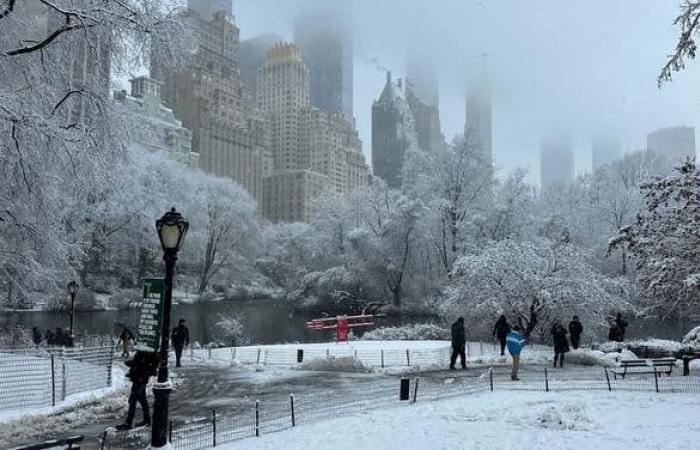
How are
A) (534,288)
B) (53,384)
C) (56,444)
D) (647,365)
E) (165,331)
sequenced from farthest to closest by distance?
(534,288)
(647,365)
(53,384)
(165,331)
(56,444)

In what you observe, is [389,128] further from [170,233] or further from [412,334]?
[170,233]

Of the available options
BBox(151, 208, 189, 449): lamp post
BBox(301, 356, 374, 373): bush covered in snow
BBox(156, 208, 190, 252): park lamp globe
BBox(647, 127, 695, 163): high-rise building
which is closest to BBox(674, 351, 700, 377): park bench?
BBox(301, 356, 374, 373): bush covered in snow

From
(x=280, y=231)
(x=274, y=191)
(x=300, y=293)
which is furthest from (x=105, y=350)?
(x=274, y=191)

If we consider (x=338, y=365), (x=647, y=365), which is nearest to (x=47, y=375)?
(x=338, y=365)

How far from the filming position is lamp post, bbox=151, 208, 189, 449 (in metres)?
8.61

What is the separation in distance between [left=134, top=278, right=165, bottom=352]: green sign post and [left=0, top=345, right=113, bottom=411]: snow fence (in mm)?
5284

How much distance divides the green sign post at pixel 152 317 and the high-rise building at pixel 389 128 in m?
106

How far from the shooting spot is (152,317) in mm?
10477

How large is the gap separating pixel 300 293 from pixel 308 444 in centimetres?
5362

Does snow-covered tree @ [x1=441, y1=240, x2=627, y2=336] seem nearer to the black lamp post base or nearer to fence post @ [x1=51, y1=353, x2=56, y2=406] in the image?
fence post @ [x1=51, y1=353, x2=56, y2=406]

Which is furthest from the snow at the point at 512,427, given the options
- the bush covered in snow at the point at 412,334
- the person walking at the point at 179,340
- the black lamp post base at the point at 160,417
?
the bush covered in snow at the point at 412,334

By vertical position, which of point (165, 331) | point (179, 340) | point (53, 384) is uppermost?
point (165, 331)

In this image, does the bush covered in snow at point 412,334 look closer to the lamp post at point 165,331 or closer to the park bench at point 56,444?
the lamp post at point 165,331

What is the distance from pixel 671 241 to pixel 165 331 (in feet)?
56.6
